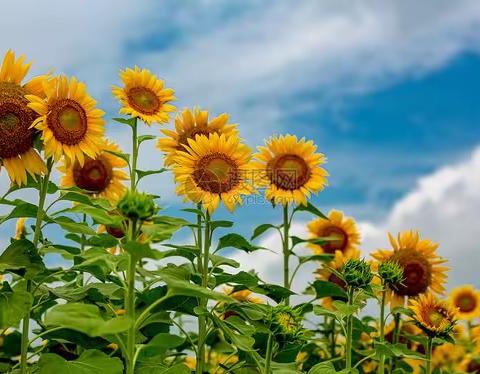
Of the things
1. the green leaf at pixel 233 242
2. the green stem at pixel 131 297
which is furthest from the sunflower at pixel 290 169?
the green stem at pixel 131 297

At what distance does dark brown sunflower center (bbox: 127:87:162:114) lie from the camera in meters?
4.51

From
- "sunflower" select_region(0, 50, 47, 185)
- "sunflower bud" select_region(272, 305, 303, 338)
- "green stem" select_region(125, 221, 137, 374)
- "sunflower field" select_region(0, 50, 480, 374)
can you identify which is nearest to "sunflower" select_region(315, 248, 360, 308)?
"sunflower field" select_region(0, 50, 480, 374)

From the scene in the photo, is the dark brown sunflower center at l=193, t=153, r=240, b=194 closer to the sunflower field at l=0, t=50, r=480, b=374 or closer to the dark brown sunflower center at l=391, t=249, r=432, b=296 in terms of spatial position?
the sunflower field at l=0, t=50, r=480, b=374

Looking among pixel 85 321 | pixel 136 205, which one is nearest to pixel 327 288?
pixel 136 205

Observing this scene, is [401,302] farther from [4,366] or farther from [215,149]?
[4,366]

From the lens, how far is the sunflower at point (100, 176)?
17.4 ft

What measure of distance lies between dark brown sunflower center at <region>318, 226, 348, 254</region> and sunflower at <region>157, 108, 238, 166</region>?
181 cm

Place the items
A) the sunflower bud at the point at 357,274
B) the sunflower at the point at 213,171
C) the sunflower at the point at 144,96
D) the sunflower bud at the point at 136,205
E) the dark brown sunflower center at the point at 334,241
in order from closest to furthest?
1. the sunflower bud at the point at 136,205
2. the sunflower bud at the point at 357,274
3. the sunflower at the point at 213,171
4. the sunflower at the point at 144,96
5. the dark brown sunflower center at the point at 334,241

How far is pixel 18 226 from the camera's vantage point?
5090mm

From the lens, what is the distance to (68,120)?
136 inches

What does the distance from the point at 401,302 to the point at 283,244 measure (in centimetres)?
84

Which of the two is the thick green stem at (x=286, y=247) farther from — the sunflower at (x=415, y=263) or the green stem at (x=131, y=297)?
the green stem at (x=131, y=297)

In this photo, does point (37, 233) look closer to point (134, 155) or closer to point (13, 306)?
point (13, 306)

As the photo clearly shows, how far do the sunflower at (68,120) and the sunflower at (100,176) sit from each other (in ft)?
5.47
